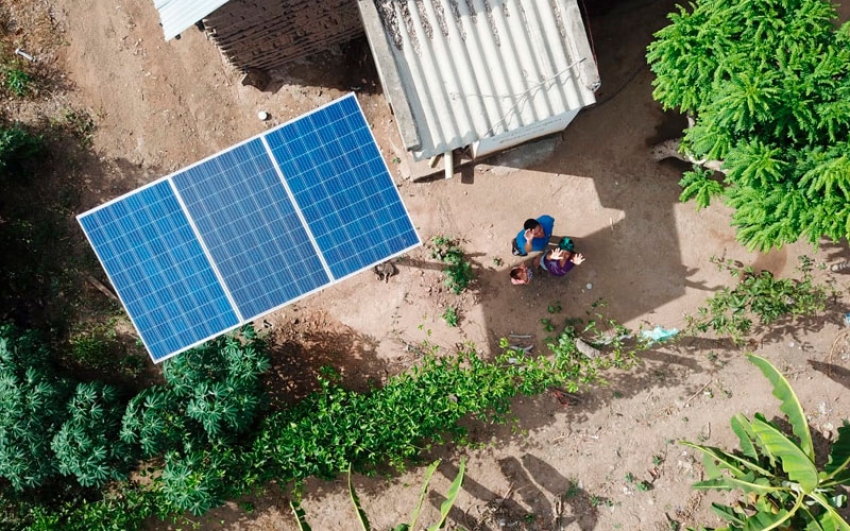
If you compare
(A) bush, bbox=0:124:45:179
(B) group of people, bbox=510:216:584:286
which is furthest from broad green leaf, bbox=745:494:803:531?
(A) bush, bbox=0:124:45:179

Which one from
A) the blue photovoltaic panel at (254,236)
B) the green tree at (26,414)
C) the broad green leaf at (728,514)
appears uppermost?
the blue photovoltaic panel at (254,236)

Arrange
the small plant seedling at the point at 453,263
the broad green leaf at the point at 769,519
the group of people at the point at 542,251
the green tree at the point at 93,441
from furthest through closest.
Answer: the small plant seedling at the point at 453,263
the group of people at the point at 542,251
the green tree at the point at 93,441
the broad green leaf at the point at 769,519

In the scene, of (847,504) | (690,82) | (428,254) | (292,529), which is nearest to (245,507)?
(292,529)

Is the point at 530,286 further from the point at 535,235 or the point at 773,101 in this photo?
the point at 773,101

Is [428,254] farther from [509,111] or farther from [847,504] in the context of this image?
[847,504]

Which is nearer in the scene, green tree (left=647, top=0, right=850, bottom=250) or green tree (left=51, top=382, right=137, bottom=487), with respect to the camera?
green tree (left=647, top=0, right=850, bottom=250)

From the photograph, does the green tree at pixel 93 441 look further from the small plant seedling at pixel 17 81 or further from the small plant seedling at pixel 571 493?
the small plant seedling at pixel 571 493

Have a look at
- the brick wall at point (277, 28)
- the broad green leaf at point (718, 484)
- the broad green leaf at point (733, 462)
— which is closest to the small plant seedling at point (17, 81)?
the brick wall at point (277, 28)

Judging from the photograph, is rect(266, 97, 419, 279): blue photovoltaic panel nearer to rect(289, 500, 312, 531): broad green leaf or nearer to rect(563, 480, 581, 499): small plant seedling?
rect(289, 500, 312, 531): broad green leaf
